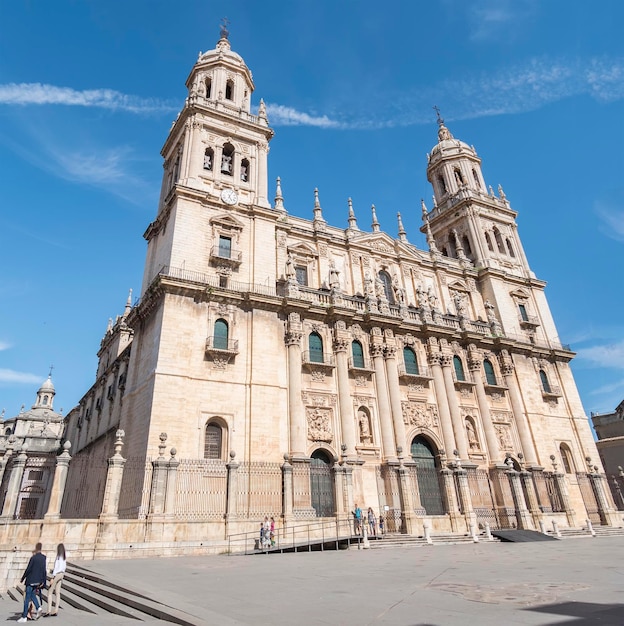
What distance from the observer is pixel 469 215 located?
3538cm

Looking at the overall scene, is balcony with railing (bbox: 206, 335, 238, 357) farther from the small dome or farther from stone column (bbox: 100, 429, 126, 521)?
the small dome

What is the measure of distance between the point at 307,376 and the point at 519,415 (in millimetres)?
13731

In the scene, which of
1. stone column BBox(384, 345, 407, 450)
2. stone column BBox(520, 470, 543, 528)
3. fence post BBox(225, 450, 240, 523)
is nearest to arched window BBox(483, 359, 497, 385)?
stone column BBox(520, 470, 543, 528)

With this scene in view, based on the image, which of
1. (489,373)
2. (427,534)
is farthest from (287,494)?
(489,373)

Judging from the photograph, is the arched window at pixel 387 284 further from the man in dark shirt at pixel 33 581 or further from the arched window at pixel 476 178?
the man in dark shirt at pixel 33 581

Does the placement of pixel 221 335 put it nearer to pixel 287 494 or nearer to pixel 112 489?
pixel 287 494

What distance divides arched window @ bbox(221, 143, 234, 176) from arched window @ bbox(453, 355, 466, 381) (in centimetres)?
1709

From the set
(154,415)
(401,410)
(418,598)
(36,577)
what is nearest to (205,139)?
(154,415)

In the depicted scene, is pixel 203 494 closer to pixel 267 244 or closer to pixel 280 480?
pixel 280 480

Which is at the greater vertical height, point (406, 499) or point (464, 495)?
point (464, 495)

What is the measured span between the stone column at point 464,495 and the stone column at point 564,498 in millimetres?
6499

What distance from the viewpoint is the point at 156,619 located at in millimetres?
6109

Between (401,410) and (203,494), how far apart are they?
11212mm

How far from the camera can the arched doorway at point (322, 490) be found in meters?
20.2
